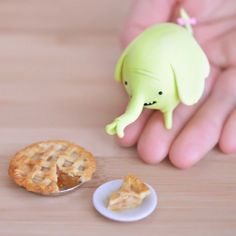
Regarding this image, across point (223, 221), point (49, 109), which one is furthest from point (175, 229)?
point (49, 109)

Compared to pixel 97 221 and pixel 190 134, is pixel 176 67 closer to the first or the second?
pixel 190 134

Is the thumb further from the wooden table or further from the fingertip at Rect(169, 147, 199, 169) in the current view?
the fingertip at Rect(169, 147, 199, 169)

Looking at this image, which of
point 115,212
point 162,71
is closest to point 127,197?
point 115,212

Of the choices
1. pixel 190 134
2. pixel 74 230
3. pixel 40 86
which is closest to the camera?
pixel 74 230

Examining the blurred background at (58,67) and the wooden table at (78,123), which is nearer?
the wooden table at (78,123)

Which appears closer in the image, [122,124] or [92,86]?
[122,124]

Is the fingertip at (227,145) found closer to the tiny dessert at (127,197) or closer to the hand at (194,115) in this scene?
the hand at (194,115)

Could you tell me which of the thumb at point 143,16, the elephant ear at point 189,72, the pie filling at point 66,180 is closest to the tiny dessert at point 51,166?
the pie filling at point 66,180
